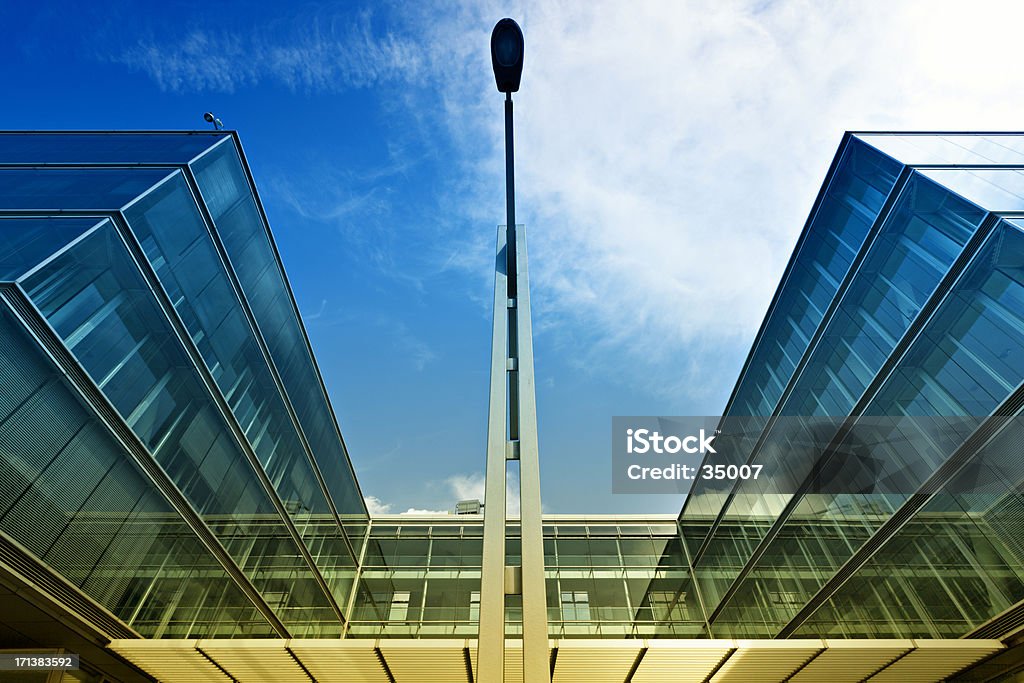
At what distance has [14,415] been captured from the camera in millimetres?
9102

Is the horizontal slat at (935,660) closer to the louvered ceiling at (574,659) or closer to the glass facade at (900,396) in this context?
the louvered ceiling at (574,659)

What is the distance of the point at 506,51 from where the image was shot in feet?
19.7

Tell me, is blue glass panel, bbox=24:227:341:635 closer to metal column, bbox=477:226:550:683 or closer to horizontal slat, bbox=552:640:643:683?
metal column, bbox=477:226:550:683

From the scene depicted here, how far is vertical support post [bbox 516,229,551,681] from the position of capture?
2895 mm

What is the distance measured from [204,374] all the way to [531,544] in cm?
1360

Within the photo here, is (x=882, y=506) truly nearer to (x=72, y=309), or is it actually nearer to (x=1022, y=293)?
(x=1022, y=293)

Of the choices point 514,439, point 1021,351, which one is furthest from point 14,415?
point 1021,351

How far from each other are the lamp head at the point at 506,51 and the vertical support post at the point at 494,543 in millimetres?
3480

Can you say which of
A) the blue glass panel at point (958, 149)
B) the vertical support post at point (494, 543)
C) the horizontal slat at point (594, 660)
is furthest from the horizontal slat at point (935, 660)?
the vertical support post at point (494, 543)

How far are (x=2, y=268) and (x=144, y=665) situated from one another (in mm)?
9402

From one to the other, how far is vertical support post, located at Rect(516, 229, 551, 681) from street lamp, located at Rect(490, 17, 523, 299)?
1.88 meters

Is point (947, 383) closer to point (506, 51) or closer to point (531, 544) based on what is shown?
point (506, 51)

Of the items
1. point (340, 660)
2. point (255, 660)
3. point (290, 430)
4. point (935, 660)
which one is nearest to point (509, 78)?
point (340, 660)

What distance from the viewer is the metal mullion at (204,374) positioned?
11.3 m
